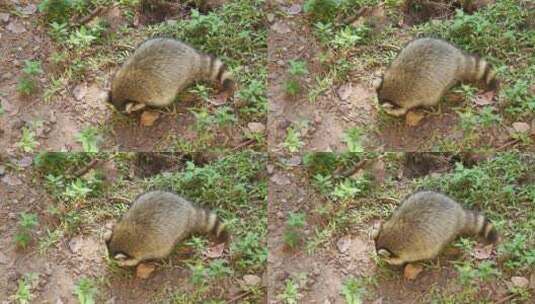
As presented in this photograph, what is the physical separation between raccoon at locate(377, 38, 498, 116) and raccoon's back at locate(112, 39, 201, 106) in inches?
50.1

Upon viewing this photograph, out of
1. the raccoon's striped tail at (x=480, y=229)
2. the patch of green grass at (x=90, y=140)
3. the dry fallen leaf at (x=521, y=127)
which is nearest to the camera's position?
the raccoon's striped tail at (x=480, y=229)

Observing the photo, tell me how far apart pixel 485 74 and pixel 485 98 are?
0.51 feet

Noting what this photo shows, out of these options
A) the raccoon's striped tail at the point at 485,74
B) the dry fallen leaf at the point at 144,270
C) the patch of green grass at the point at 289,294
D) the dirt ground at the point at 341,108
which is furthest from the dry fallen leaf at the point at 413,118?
the dry fallen leaf at the point at 144,270

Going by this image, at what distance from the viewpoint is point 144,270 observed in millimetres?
4500

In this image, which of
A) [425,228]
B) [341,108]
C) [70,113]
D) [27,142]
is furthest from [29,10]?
[425,228]

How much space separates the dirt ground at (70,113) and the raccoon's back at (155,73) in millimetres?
152

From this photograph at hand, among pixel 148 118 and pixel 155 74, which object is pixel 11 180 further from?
pixel 155 74

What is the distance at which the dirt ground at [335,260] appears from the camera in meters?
4.44

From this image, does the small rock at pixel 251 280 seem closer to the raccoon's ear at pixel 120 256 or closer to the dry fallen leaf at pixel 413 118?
the raccoon's ear at pixel 120 256

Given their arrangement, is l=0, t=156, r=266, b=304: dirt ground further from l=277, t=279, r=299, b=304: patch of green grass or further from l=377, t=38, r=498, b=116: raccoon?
l=377, t=38, r=498, b=116: raccoon

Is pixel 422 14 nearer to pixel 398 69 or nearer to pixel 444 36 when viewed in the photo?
pixel 444 36

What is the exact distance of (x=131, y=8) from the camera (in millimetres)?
4949

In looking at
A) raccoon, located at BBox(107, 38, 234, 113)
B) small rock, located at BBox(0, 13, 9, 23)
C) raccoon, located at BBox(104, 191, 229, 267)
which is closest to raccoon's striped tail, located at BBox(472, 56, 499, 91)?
raccoon, located at BBox(107, 38, 234, 113)

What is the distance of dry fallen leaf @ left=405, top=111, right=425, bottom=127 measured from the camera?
4.57 m
